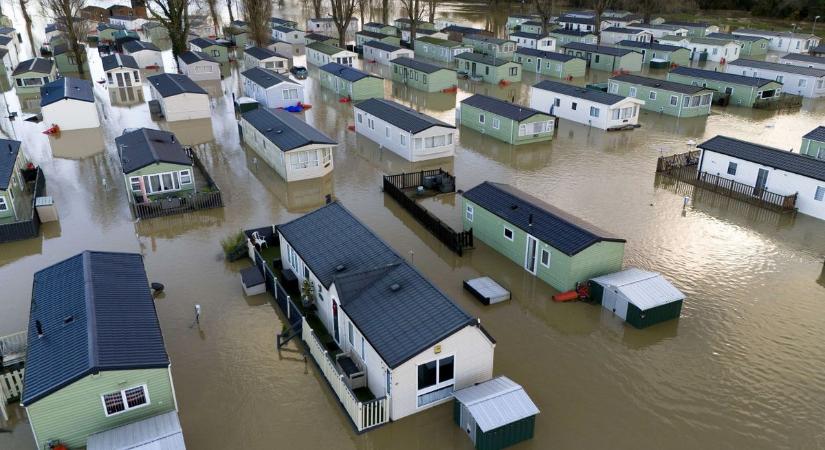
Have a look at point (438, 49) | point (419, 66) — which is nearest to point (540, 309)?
point (419, 66)

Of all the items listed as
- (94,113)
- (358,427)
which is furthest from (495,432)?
(94,113)

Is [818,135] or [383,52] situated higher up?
[383,52]

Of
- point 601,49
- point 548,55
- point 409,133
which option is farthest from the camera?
point 601,49

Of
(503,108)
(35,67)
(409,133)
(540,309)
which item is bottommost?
(540,309)

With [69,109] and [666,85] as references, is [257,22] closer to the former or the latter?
[69,109]

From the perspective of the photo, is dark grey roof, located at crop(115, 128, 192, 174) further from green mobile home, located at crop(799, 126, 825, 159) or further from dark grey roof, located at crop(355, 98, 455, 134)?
green mobile home, located at crop(799, 126, 825, 159)

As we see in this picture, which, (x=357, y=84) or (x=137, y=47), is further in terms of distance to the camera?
(x=137, y=47)

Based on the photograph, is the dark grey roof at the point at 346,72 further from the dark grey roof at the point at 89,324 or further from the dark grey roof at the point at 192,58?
the dark grey roof at the point at 89,324
